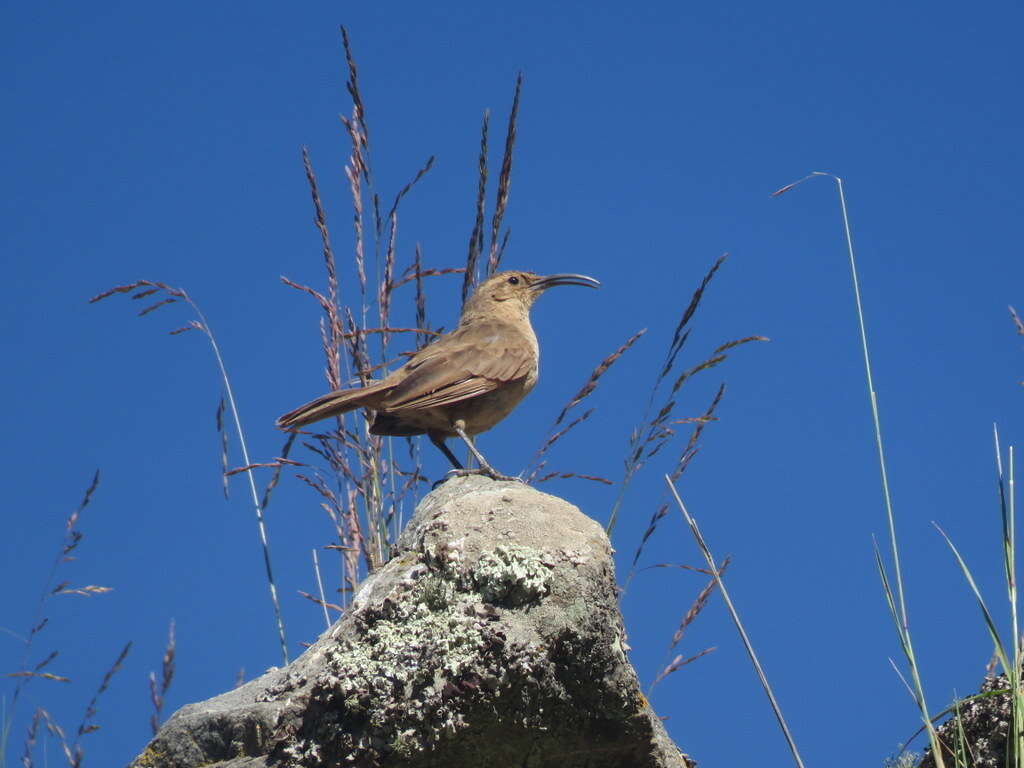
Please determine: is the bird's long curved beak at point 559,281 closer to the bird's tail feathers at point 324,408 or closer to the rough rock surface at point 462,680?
the bird's tail feathers at point 324,408

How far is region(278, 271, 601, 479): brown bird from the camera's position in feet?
15.9

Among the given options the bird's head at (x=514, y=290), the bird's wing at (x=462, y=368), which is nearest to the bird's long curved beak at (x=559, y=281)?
the bird's head at (x=514, y=290)

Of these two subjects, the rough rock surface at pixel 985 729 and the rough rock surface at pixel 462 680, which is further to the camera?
the rough rock surface at pixel 985 729

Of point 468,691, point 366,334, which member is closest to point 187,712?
point 468,691

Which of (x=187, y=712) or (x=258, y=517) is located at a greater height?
(x=258, y=517)

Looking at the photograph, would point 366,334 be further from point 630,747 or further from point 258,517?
point 630,747

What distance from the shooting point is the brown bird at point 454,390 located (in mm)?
4855

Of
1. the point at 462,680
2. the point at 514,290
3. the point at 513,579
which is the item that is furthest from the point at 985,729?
the point at 514,290

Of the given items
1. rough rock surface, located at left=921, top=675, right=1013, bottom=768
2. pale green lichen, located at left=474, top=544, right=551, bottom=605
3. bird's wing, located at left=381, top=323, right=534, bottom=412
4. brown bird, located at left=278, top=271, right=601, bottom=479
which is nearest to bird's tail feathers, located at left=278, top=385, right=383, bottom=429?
brown bird, located at left=278, top=271, right=601, bottom=479

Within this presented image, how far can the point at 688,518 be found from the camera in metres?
3.38

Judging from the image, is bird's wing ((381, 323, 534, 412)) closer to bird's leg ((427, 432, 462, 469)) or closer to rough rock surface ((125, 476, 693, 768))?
bird's leg ((427, 432, 462, 469))

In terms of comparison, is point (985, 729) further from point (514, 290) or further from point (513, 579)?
point (514, 290)

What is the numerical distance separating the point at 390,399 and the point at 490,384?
56cm

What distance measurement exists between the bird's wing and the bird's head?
0.63m
